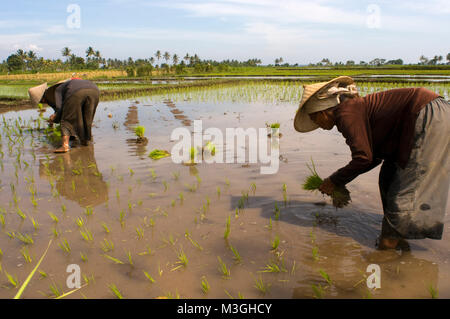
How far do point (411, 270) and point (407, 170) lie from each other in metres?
0.61

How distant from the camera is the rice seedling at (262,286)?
179cm

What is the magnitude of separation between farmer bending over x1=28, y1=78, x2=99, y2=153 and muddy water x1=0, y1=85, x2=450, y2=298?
2.25 ft

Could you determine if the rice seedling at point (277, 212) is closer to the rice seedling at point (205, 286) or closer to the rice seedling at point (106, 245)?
the rice seedling at point (205, 286)

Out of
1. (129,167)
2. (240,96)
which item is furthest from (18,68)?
(129,167)

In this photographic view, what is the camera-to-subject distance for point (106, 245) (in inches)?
91.1

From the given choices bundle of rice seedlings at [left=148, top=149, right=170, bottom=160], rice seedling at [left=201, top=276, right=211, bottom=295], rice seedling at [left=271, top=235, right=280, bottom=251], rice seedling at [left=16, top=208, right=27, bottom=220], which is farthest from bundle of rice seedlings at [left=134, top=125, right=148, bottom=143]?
rice seedling at [left=201, top=276, right=211, bottom=295]

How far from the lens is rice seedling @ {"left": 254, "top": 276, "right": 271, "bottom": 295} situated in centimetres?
179

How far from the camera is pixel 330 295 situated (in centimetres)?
175

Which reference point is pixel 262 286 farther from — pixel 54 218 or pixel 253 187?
pixel 54 218

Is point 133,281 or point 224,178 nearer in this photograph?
point 133,281

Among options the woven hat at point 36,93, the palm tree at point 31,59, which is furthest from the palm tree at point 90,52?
the woven hat at point 36,93

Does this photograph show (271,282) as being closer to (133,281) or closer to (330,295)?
(330,295)

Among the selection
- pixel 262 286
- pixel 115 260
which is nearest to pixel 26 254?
pixel 115 260
